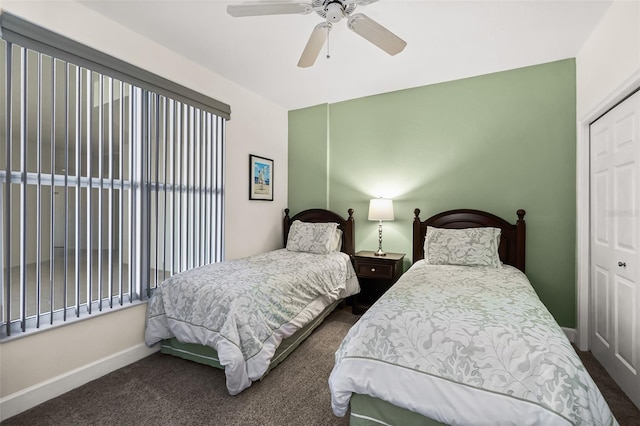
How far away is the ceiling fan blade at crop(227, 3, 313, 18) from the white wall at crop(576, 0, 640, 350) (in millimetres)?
1971

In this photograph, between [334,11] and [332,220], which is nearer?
[334,11]

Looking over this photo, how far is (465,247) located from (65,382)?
10.7ft

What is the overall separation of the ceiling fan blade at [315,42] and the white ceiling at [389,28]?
1.02ft

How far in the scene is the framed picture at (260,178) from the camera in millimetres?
3623

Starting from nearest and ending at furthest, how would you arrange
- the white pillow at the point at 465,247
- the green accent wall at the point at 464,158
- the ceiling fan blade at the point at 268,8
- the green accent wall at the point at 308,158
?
the ceiling fan blade at the point at 268,8
the white pillow at the point at 465,247
the green accent wall at the point at 464,158
the green accent wall at the point at 308,158

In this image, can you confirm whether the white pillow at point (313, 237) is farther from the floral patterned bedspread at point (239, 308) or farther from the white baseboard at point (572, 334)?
the white baseboard at point (572, 334)

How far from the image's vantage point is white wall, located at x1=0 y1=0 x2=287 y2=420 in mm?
1827

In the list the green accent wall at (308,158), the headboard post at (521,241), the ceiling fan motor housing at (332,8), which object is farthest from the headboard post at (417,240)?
the ceiling fan motor housing at (332,8)

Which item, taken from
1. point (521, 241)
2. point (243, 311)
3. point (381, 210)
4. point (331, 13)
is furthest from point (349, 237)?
point (331, 13)

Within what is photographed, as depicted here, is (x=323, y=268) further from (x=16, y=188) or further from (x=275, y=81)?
(x=16, y=188)

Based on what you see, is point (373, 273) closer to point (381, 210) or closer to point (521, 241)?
point (381, 210)

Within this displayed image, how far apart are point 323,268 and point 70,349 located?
6.66ft

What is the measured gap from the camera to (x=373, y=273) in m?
3.29

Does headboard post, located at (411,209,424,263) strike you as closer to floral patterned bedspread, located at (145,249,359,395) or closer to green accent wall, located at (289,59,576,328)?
green accent wall, located at (289,59,576,328)
